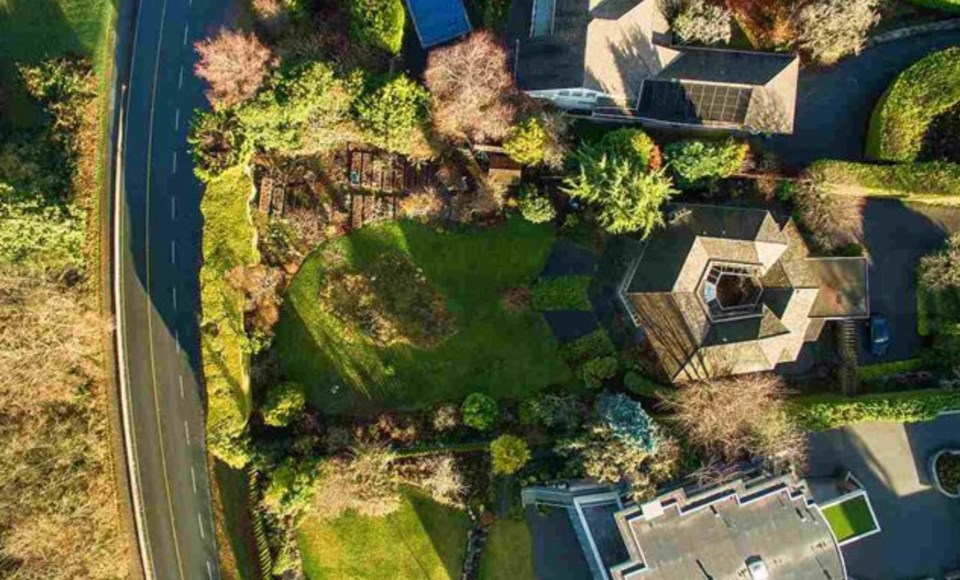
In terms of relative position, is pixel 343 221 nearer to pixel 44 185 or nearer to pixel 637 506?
pixel 44 185

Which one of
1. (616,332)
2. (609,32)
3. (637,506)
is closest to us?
(637,506)

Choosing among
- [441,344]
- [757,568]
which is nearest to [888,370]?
[757,568]

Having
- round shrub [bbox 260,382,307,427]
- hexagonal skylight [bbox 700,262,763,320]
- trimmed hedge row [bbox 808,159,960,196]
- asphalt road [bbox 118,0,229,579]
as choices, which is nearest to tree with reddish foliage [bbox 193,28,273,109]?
asphalt road [bbox 118,0,229,579]

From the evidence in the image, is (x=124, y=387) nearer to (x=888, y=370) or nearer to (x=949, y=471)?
(x=888, y=370)

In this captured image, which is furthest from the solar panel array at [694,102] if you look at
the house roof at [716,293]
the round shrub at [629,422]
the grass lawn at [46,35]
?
the grass lawn at [46,35]

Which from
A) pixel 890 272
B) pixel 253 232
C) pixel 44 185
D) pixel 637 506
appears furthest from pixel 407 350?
pixel 890 272

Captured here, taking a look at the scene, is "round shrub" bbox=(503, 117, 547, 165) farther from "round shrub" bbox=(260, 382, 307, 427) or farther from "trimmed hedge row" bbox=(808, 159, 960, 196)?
"round shrub" bbox=(260, 382, 307, 427)
